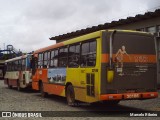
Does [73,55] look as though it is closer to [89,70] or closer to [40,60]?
[89,70]

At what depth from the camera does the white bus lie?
24609 mm

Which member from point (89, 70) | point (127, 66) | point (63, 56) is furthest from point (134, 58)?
point (63, 56)

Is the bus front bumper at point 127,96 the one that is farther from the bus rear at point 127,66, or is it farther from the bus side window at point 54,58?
the bus side window at point 54,58

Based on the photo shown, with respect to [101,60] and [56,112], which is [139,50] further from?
[56,112]

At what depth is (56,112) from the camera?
44.0 ft

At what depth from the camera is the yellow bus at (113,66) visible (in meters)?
12.5

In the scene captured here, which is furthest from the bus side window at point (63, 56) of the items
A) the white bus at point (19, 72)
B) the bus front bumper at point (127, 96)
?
the white bus at point (19, 72)

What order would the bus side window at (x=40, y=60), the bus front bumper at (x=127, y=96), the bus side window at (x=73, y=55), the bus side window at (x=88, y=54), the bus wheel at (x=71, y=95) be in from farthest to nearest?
the bus side window at (x=40, y=60) < the bus wheel at (x=71, y=95) < the bus side window at (x=73, y=55) < the bus side window at (x=88, y=54) < the bus front bumper at (x=127, y=96)

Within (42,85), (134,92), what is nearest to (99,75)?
(134,92)

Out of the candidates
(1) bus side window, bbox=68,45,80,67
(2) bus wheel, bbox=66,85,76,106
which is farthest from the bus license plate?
(2) bus wheel, bbox=66,85,76,106

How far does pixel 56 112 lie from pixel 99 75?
2332 millimetres

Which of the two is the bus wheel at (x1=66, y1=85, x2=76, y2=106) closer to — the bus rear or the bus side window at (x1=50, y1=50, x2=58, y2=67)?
the bus side window at (x1=50, y1=50, x2=58, y2=67)

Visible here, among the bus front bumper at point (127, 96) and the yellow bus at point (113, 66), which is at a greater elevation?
the yellow bus at point (113, 66)

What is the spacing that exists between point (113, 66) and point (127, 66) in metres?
0.63
